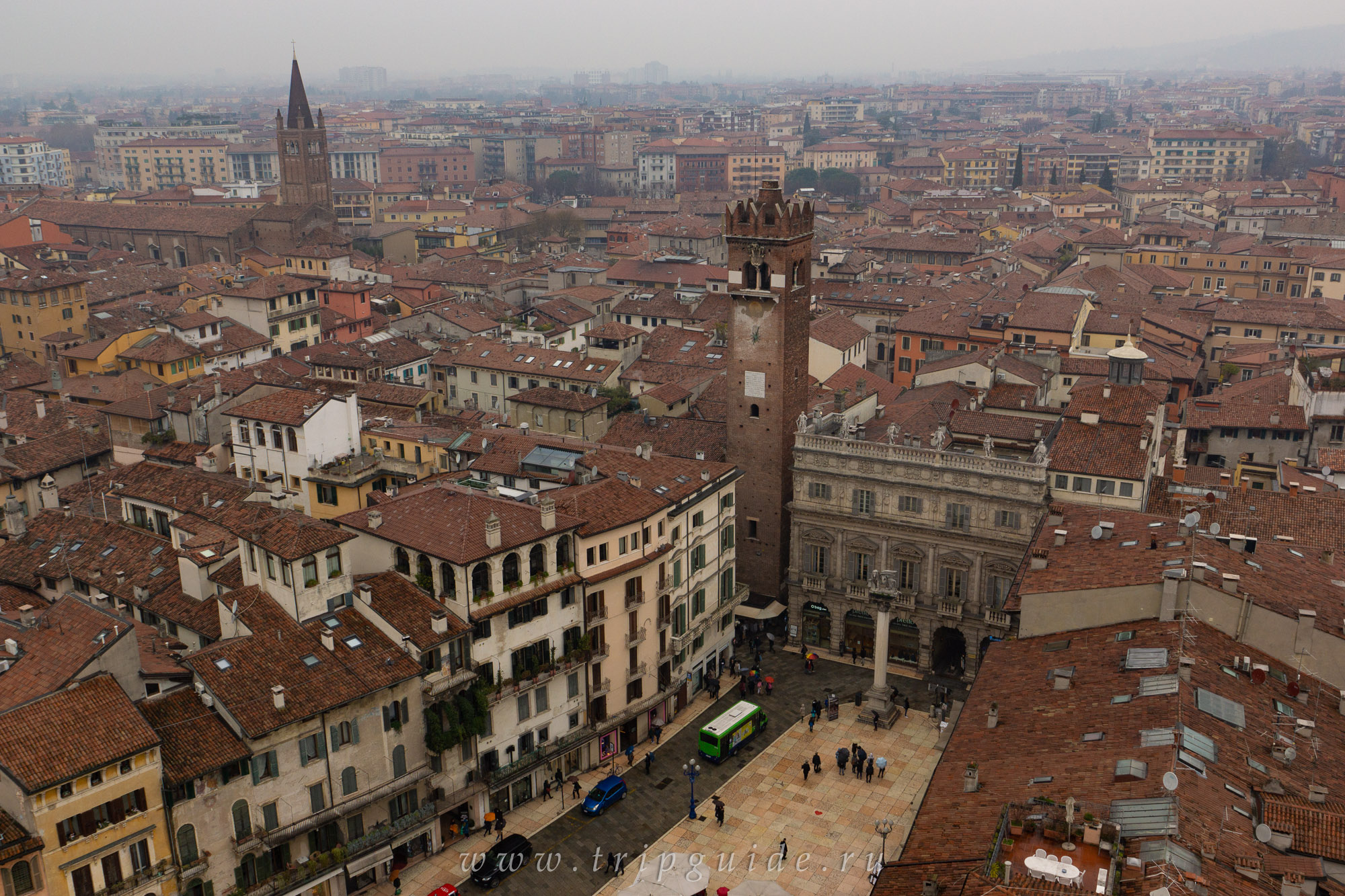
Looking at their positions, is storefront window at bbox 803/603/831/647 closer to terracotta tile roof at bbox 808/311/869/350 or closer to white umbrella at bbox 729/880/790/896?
white umbrella at bbox 729/880/790/896

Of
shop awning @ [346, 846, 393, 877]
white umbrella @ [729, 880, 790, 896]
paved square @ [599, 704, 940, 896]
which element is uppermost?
white umbrella @ [729, 880, 790, 896]

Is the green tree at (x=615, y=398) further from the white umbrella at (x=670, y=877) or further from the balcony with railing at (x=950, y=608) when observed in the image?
the white umbrella at (x=670, y=877)

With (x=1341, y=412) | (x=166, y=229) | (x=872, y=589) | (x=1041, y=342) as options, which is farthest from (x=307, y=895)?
(x=166, y=229)

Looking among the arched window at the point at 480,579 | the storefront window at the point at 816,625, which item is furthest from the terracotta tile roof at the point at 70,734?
the storefront window at the point at 816,625

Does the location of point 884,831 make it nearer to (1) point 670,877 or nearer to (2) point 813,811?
(2) point 813,811

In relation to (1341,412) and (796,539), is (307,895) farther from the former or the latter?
(1341,412)

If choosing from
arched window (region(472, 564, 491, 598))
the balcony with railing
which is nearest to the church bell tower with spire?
the balcony with railing
